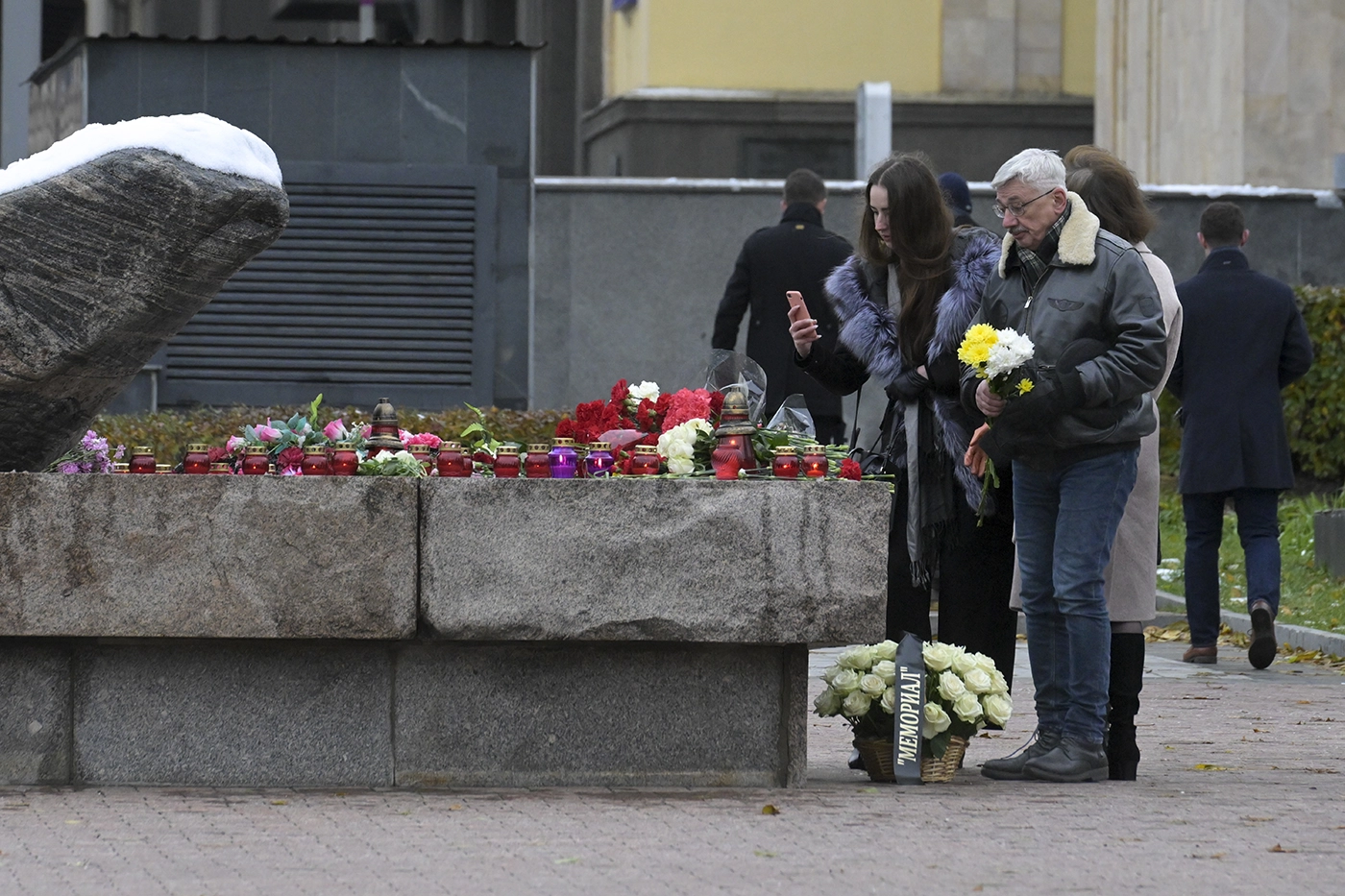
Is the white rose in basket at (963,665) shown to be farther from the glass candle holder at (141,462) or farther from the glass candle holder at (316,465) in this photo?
the glass candle holder at (141,462)

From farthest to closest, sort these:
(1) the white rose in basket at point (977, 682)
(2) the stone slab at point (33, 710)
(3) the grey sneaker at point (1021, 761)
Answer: (3) the grey sneaker at point (1021, 761)
(1) the white rose in basket at point (977, 682)
(2) the stone slab at point (33, 710)

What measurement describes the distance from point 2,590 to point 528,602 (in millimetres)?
1381

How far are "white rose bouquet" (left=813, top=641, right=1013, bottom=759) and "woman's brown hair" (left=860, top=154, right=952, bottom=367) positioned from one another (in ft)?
3.15

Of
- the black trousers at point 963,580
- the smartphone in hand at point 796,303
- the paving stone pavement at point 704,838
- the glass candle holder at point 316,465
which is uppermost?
the smartphone in hand at point 796,303

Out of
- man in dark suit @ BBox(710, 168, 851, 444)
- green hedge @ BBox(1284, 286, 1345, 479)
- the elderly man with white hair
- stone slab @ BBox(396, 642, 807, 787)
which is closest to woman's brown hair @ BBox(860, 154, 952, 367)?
the elderly man with white hair

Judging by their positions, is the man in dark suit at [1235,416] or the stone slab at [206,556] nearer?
the stone slab at [206,556]

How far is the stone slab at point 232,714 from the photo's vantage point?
5.84 m

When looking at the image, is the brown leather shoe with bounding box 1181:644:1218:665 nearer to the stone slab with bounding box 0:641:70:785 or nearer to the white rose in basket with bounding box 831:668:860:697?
the white rose in basket with bounding box 831:668:860:697

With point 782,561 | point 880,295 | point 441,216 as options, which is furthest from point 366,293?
Answer: point 782,561

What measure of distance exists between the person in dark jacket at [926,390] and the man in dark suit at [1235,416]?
314cm

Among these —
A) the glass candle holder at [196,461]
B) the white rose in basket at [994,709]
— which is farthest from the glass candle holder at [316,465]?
the white rose in basket at [994,709]

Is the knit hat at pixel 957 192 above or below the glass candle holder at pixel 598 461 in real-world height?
above

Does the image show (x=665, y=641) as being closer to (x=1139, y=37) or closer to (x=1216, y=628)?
(x=1216, y=628)

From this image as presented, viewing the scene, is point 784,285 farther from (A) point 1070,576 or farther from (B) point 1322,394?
(B) point 1322,394
